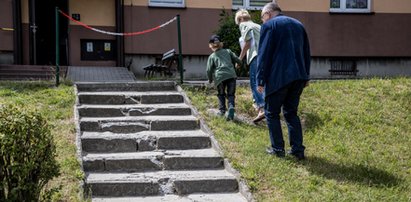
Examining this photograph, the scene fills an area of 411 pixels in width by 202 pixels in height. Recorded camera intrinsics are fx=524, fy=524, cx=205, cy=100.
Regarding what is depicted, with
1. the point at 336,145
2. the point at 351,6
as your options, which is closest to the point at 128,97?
the point at 336,145

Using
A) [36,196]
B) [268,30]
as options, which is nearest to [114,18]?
[268,30]

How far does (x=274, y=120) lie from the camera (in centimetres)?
648

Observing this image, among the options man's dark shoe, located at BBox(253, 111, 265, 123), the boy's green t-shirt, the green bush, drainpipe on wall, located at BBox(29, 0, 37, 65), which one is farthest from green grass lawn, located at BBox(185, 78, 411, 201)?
drainpipe on wall, located at BBox(29, 0, 37, 65)

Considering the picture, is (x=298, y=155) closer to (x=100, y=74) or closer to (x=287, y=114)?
(x=287, y=114)

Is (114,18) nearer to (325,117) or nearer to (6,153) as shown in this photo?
(325,117)

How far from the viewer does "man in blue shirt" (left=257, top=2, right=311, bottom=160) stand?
6371 millimetres

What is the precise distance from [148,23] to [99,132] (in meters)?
7.24

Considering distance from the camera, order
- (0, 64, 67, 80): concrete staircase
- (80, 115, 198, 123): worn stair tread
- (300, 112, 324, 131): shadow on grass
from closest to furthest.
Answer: (80, 115, 198, 123): worn stair tread
(300, 112, 324, 131): shadow on grass
(0, 64, 67, 80): concrete staircase

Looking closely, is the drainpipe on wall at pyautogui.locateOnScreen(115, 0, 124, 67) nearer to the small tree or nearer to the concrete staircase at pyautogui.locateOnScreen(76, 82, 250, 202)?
the small tree

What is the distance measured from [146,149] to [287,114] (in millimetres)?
1924

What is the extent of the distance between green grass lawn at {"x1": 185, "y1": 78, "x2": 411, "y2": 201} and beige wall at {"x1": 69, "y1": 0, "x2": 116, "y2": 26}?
6035 millimetres

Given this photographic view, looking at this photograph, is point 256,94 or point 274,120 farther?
point 256,94

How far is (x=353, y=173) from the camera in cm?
626

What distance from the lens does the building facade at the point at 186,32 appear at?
1412 centimetres
